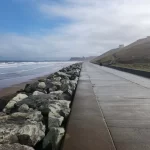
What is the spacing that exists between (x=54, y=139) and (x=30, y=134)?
499 mm

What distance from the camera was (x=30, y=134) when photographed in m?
3.65

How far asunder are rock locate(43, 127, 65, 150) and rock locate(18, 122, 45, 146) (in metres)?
0.23

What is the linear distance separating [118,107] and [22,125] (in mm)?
2162

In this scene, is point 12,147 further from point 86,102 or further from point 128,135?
point 86,102

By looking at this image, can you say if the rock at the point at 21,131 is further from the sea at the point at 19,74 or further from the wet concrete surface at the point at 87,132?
the sea at the point at 19,74

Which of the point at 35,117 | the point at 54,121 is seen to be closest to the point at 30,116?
the point at 35,117

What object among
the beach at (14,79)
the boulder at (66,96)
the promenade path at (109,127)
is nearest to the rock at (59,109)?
the promenade path at (109,127)

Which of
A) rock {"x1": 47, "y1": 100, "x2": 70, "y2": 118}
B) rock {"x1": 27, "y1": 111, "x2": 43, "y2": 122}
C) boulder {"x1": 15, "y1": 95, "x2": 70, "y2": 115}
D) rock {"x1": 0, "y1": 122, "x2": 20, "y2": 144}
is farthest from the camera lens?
boulder {"x1": 15, "y1": 95, "x2": 70, "y2": 115}

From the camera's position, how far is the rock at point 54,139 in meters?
3.29

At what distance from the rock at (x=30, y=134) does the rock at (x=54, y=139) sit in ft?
0.77

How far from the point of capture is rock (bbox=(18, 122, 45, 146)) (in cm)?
359

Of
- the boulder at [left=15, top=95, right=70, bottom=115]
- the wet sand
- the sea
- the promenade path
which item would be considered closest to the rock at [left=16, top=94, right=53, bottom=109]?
the boulder at [left=15, top=95, right=70, bottom=115]

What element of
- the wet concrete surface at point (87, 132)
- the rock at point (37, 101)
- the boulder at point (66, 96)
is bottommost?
the boulder at point (66, 96)

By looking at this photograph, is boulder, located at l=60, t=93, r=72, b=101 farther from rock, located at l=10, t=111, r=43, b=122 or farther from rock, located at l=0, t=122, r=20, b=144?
rock, located at l=0, t=122, r=20, b=144
